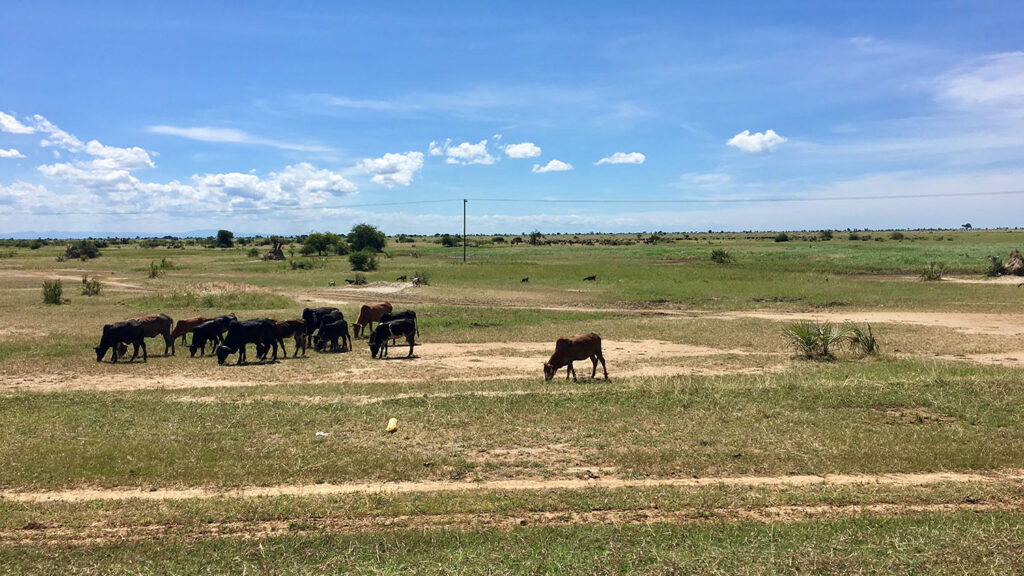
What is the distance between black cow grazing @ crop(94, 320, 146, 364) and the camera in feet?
64.8

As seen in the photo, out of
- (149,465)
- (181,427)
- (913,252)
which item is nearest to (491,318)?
(181,427)

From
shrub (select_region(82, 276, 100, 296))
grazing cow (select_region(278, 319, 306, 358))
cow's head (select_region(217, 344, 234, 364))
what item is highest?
shrub (select_region(82, 276, 100, 296))

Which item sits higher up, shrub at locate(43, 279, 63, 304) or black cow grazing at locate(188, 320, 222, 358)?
shrub at locate(43, 279, 63, 304)

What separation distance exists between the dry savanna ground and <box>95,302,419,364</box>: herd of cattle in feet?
2.60

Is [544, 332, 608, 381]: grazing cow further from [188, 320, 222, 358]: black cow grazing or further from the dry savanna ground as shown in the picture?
[188, 320, 222, 358]: black cow grazing

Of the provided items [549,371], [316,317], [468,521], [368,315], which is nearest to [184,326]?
[316,317]

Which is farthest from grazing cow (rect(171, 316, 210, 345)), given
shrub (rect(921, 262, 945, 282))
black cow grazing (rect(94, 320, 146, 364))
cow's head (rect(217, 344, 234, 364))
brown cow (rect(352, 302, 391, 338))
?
shrub (rect(921, 262, 945, 282))

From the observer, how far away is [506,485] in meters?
9.24

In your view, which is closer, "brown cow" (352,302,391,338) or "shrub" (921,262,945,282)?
"brown cow" (352,302,391,338)

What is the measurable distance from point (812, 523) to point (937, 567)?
142 centimetres

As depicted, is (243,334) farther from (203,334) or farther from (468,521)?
(468,521)

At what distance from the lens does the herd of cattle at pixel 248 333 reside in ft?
66.0

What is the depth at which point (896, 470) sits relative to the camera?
9.67 metres

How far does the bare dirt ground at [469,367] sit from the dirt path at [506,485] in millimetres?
7912
